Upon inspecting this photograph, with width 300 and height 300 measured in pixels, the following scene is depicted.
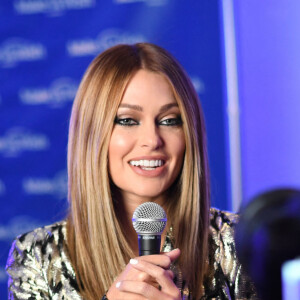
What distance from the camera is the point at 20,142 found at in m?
3.09

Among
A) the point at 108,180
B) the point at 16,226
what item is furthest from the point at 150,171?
the point at 16,226

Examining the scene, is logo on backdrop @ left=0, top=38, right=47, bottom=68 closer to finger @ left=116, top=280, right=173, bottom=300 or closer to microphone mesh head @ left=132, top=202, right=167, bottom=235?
microphone mesh head @ left=132, top=202, right=167, bottom=235

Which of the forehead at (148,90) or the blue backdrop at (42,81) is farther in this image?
the blue backdrop at (42,81)

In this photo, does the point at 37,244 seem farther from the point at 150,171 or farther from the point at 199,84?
the point at 199,84

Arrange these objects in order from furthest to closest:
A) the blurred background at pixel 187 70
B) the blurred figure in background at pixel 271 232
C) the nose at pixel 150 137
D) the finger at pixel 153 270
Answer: the blurred background at pixel 187 70 → the nose at pixel 150 137 → the finger at pixel 153 270 → the blurred figure in background at pixel 271 232

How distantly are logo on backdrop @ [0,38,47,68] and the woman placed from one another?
4.72 feet

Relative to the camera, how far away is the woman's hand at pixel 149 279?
1.11 m

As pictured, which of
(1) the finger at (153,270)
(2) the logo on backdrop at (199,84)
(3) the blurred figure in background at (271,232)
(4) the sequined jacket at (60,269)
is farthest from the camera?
(2) the logo on backdrop at (199,84)

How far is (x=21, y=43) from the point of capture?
3092 mm

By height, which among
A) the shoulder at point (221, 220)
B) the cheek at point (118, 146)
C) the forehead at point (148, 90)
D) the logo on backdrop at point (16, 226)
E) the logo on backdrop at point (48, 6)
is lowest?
the logo on backdrop at point (16, 226)

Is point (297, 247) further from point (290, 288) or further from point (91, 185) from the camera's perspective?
point (91, 185)

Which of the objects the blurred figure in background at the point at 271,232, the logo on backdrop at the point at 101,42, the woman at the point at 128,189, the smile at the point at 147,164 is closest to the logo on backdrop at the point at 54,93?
the logo on backdrop at the point at 101,42

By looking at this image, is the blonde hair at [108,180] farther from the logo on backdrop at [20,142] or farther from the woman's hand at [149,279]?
the logo on backdrop at [20,142]

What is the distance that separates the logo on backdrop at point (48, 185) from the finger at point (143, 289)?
197 cm
